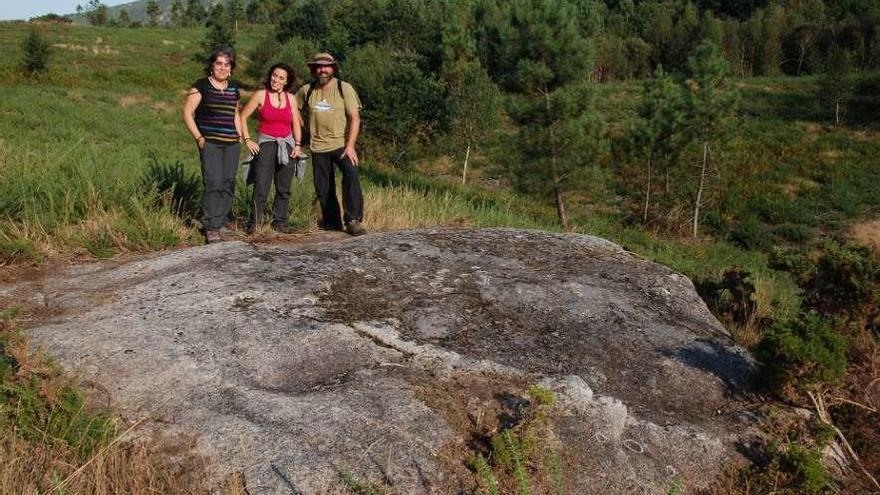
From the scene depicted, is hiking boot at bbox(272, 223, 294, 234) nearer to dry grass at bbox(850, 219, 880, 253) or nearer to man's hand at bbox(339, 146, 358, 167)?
man's hand at bbox(339, 146, 358, 167)

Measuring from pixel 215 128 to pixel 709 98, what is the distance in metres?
19.9

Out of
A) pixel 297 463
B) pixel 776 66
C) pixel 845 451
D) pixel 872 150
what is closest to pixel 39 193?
pixel 297 463

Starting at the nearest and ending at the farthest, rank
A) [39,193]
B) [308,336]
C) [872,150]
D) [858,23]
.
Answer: [308,336]
[39,193]
[872,150]
[858,23]

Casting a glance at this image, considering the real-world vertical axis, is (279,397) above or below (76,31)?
below

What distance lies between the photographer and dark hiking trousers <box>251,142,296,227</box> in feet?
19.2

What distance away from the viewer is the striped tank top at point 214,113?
544 cm

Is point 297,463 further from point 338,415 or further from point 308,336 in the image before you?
point 308,336

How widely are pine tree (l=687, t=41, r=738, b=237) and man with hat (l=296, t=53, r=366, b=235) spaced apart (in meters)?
18.4

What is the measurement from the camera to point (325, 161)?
6316mm

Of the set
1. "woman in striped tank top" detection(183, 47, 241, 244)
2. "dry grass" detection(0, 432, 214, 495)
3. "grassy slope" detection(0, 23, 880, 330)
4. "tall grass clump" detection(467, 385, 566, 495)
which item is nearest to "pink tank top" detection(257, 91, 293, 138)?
"woman in striped tank top" detection(183, 47, 241, 244)

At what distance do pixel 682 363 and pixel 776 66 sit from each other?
56644 mm

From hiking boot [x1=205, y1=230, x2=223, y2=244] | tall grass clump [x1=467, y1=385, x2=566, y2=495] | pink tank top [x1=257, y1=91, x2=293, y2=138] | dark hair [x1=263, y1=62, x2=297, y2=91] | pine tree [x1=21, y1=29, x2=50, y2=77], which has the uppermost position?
pine tree [x1=21, y1=29, x2=50, y2=77]

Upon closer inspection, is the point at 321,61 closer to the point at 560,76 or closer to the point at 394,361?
the point at 394,361

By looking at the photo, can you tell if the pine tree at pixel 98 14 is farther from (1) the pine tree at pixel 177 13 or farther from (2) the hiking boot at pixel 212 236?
(2) the hiking boot at pixel 212 236
